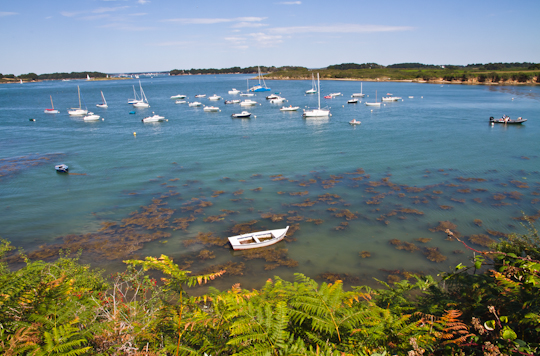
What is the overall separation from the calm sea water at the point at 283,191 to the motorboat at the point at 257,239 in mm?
626

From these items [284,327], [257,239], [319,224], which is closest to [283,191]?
[319,224]

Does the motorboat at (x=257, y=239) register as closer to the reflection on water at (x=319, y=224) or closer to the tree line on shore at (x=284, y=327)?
the reflection on water at (x=319, y=224)

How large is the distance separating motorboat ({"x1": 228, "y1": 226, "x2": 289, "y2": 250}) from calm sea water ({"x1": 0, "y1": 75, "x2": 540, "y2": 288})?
0.63 metres

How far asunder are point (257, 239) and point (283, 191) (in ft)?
30.0

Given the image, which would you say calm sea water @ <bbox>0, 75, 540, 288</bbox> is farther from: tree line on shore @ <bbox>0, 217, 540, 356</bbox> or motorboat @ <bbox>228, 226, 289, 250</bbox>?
tree line on shore @ <bbox>0, 217, 540, 356</bbox>

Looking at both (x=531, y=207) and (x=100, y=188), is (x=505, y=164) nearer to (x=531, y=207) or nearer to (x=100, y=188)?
(x=531, y=207)

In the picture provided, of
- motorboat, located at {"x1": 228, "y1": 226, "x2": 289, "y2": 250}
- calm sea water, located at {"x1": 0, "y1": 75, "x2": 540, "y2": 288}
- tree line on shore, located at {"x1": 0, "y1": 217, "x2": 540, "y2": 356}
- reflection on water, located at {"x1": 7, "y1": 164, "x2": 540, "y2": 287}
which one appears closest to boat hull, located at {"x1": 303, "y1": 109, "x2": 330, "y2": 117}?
calm sea water, located at {"x1": 0, "y1": 75, "x2": 540, "y2": 288}

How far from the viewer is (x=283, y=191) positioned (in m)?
29.3

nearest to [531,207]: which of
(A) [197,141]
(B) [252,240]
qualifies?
(B) [252,240]

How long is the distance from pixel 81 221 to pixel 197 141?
27678 millimetres

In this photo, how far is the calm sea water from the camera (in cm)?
2030

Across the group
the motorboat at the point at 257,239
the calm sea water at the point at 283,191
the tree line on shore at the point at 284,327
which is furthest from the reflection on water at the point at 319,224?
the tree line on shore at the point at 284,327

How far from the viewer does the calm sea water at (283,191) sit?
20297 millimetres

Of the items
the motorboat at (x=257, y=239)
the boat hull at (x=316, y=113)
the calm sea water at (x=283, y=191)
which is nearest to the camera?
the calm sea water at (x=283, y=191)
